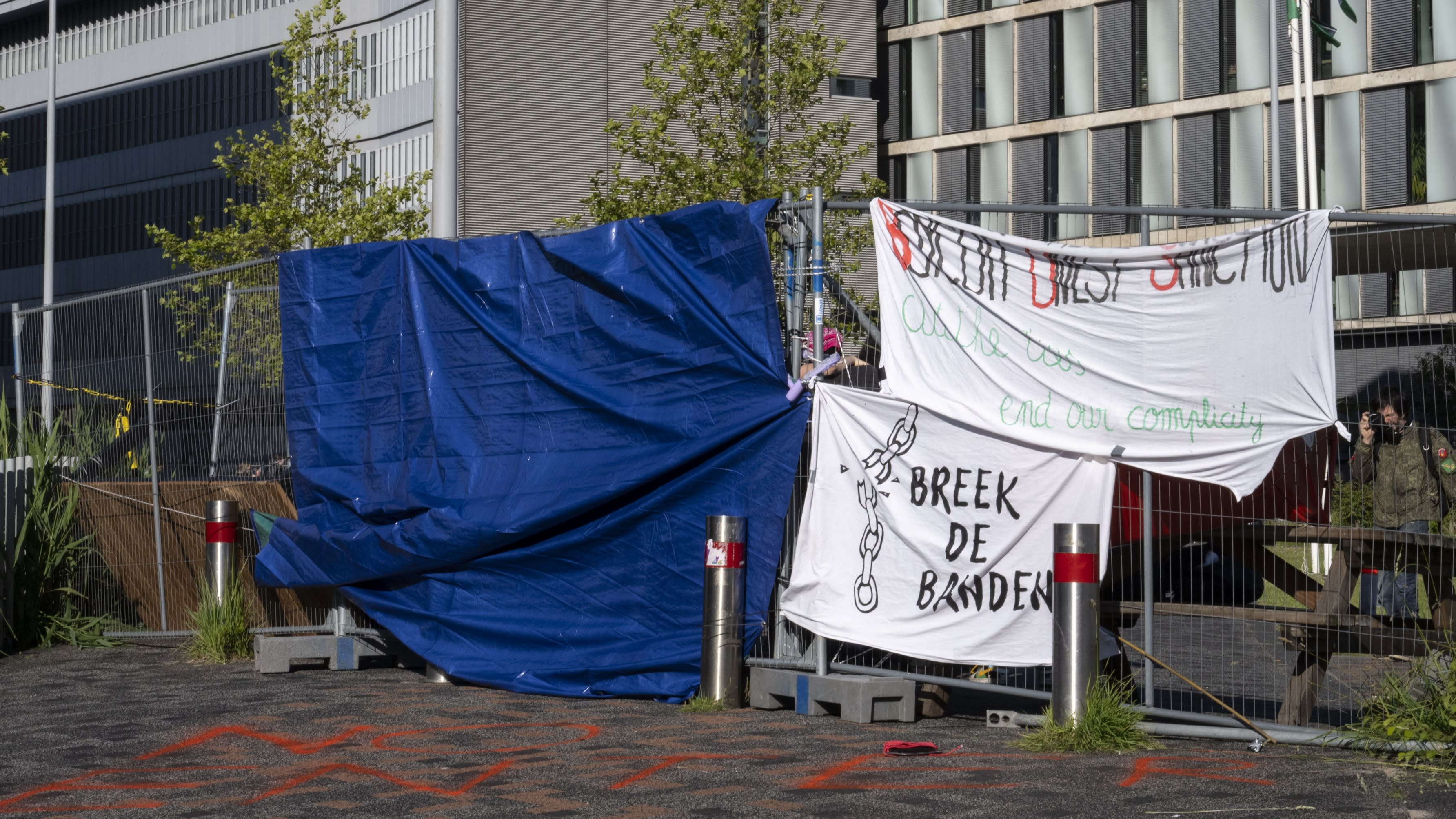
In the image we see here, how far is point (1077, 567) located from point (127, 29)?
57080 mm

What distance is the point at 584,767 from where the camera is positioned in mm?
7570

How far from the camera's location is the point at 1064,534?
8.13m

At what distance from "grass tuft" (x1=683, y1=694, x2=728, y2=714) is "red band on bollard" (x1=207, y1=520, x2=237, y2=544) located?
4084 mm

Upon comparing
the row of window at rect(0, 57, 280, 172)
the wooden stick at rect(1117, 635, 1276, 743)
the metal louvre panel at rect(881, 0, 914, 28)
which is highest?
the metal louvre panel at rect(881, 0, 914, 28)

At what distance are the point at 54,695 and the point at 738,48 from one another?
19066 mm

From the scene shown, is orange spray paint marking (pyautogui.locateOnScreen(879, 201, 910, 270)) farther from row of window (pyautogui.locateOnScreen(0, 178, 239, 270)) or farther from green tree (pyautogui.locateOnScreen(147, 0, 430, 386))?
row of window (pyautogui.locateOnScreen(0, 178, 239, 270))

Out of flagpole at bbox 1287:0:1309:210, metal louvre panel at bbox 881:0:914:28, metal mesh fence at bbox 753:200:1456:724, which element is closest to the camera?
Result: metal mesh fence at bbox 753:200:1456:724

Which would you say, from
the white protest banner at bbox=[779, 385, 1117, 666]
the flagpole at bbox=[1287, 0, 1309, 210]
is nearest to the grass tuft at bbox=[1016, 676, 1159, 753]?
the white protest banner at bbox=[779, 385, 1117, 666]

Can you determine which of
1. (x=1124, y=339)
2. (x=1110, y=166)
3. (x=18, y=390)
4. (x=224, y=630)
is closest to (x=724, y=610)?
(x=1124, y=339)

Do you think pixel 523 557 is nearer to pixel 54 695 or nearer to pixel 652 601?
pixel 652 601

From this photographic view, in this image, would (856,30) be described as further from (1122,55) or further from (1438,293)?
(1438,293)

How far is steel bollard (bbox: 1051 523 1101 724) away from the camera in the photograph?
809cm

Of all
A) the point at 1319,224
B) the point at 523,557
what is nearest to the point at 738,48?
the point at 523,557

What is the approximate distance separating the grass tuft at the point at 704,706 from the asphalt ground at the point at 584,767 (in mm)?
121
